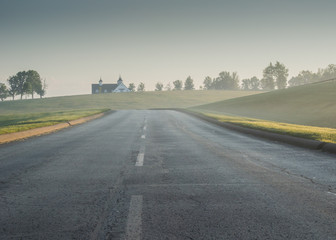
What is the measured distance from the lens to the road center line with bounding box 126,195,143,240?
299cm

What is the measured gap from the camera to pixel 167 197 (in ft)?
13.9

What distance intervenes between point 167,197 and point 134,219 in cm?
95

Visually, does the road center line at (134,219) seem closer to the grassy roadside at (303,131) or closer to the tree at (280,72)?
the grassy roadside at (303,131)

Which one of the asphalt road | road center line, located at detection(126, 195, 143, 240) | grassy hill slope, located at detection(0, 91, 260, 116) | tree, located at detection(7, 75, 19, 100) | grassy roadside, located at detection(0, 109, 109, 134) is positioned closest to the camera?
road center line, located at detection(126, 195, 143, 240)

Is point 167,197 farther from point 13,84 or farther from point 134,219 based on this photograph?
point 13,84

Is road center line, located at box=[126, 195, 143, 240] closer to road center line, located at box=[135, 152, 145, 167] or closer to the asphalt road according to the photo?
the asphalt road

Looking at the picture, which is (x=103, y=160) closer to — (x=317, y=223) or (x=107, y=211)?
(x=107, y=211)

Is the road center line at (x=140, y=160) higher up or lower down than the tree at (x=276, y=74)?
lower down

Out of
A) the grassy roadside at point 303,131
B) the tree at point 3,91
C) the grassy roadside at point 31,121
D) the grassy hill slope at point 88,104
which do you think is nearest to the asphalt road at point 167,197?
the grassy roadside at point 303,131

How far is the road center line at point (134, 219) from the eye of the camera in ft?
9.82

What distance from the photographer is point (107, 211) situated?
3648 mm

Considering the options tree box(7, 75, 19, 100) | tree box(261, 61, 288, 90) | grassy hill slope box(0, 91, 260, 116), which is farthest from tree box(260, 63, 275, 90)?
tree box(7, 75, 19, 100)

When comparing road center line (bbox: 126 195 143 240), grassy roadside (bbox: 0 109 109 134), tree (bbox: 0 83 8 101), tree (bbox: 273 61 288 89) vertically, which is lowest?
grassy roadside (bbox: 0 109 109 134)

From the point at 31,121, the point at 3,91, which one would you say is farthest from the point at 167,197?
the point at 3,91
